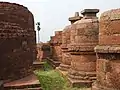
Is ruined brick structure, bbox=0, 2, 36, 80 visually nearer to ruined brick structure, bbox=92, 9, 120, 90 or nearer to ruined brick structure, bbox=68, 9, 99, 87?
ruined brick structure, bbox=68, 9, 99, 87

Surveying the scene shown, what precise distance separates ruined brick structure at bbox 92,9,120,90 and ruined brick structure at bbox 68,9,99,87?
2.86m

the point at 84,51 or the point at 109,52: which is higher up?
the point at 109,52

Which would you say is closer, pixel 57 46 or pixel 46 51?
pixel 57 46

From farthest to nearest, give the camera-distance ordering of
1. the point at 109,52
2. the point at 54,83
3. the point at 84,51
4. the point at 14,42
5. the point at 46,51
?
the point at 46,51 < the point at 54,83 < the point at 84,51 < the point at 14,42 < the point at 109,52

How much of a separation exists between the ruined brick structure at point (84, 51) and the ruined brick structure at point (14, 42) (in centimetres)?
176

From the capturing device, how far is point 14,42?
8.06m

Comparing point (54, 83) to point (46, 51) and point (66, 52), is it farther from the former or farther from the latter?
point (46, 51)

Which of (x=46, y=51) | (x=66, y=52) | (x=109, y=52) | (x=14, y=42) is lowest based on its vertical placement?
(x=46, y=51)

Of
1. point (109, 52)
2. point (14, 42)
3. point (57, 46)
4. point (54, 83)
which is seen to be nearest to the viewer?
point (109, 52)

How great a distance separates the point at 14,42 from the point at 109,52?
11.9 feet

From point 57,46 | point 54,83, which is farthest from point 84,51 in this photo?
point 57,46

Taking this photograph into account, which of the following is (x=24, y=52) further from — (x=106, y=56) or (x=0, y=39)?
(x=106, y=56)

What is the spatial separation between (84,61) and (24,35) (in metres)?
2.40

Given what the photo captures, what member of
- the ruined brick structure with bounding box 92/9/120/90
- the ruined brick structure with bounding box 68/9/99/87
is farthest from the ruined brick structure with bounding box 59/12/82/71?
the ruined brick structure with bounding box 92/9/120/90
